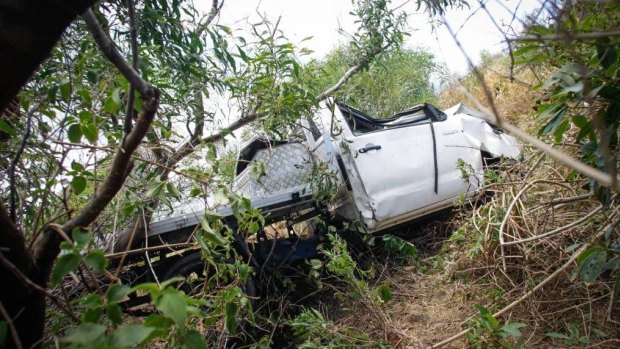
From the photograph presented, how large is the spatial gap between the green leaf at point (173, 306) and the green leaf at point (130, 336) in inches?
1.8

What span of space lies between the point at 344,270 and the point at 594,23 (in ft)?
6.28

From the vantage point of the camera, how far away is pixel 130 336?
0.64 meters

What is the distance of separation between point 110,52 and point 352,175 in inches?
120

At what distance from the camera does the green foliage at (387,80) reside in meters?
5.54

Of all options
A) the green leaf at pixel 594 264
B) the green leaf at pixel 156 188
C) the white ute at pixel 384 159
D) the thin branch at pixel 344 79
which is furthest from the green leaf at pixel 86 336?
the thin branch at pixel 344 79

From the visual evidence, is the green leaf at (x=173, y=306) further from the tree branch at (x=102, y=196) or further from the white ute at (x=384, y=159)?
the white ute at (x=384, y=159)

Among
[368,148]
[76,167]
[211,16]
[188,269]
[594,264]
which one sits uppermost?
[211,16]

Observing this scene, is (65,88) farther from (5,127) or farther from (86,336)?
(86,336)

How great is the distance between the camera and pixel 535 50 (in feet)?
5.04

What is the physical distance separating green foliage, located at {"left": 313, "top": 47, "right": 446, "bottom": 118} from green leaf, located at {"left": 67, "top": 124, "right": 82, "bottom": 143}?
3399 mm

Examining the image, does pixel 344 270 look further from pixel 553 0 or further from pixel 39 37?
pixel 39 37

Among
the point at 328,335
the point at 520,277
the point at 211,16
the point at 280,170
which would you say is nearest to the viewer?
the point at 328,335

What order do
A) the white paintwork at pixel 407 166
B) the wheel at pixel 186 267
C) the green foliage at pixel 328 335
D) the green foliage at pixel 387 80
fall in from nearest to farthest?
the green foliage at pixel 328 335 → the wheel at pixel 186 267 → the white paintwork at pixel 407 166 → the green foliage at pixel 387 80

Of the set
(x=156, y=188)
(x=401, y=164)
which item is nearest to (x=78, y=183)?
(x=156, y=188)
